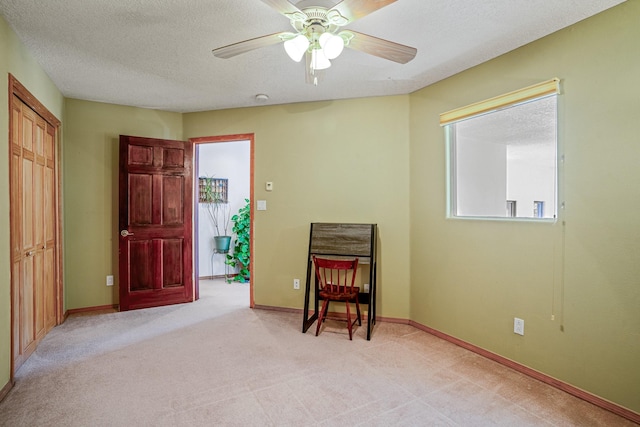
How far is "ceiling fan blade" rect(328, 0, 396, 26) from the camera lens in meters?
1.53

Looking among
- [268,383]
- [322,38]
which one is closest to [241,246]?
→ [268,383]

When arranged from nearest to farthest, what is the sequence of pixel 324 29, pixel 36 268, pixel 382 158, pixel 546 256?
pixel 324 29, pixel 546 256, pixel 36 268, pixel 382 158

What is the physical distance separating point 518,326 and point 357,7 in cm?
240

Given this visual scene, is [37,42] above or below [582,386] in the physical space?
above

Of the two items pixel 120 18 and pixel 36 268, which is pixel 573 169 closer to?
pixel 120 18

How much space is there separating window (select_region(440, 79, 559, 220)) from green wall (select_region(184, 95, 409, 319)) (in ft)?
Result: 1.82

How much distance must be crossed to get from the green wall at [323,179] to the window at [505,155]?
1.82 ft

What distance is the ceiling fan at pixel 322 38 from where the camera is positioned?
1617mm

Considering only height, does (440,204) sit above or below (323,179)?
below

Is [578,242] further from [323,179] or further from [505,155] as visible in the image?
[323,179]

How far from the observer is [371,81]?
10.1 feet

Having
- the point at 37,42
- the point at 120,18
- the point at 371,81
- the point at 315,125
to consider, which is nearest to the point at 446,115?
the point at 371,81

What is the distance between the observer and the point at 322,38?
69.0 inches

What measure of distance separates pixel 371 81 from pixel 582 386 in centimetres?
278
